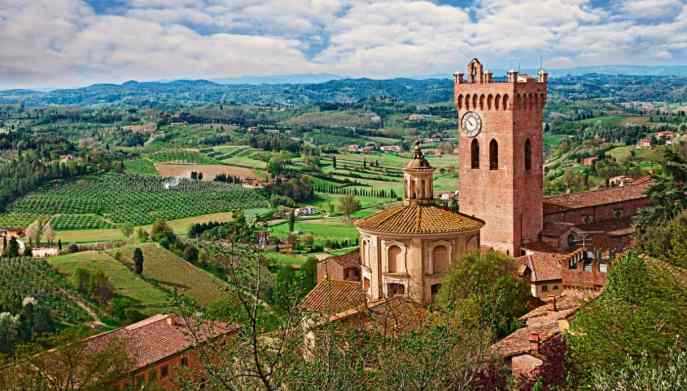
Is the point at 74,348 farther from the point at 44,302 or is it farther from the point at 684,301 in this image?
the point at 44,302

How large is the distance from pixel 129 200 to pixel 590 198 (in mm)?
67785

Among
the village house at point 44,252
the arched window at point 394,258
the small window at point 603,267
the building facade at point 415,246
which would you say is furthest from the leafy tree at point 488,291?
the village house at point 44,252

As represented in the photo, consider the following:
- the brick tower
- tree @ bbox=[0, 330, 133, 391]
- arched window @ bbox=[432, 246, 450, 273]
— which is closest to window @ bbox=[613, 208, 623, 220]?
the brick tower

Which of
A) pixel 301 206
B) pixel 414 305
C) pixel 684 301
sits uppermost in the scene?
pixel 684 301

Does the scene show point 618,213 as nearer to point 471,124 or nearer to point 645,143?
point 471,124

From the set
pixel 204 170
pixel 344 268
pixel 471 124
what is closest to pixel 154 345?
pixel 344 268

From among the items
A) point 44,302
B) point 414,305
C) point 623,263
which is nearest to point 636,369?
point 623,263

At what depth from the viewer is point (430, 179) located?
34.0 m

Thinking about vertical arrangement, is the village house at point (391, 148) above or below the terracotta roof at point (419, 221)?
below

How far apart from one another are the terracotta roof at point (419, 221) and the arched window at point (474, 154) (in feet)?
38.6

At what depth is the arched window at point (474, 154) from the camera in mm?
45000

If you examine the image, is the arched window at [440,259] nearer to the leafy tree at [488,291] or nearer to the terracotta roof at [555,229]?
the leafy tree at [488,291]

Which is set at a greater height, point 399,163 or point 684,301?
point 684,301

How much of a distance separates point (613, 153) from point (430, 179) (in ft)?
276
